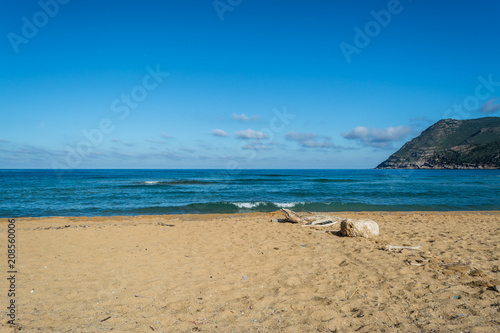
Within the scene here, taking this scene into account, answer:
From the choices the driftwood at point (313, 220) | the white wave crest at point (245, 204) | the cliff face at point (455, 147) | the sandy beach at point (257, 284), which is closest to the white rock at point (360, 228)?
the sandy beach at point (257, 284)

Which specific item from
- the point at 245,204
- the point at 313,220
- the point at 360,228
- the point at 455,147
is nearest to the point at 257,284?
the point at 360,228

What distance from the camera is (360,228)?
8.20m

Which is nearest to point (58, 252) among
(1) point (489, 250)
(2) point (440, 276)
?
(2) point (440, 276)

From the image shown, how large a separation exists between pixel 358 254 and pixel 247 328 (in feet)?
13.3

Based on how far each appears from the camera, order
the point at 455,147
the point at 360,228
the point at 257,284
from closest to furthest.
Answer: the point at 257,284 → the point at 360,228 → the point at 455,147

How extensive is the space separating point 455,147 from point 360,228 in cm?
13987

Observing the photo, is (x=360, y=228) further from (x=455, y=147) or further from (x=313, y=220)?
(x=455, y=147)

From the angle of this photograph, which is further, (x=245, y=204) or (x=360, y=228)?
(x=245, y=204)

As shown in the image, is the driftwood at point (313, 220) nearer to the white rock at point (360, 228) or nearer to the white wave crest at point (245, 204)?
the white rock at point (360, 228)

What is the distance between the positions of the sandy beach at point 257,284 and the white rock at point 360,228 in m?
0.38

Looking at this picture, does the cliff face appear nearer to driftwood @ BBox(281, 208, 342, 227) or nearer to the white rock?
driftwood @ BBox(281, 208, 342, 227)

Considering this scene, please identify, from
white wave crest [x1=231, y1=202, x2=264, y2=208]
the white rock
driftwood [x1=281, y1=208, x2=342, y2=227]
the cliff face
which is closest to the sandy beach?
the white rock

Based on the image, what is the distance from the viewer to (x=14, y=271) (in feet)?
18.1

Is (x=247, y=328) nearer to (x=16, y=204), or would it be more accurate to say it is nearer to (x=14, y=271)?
(x=14, y=271)
